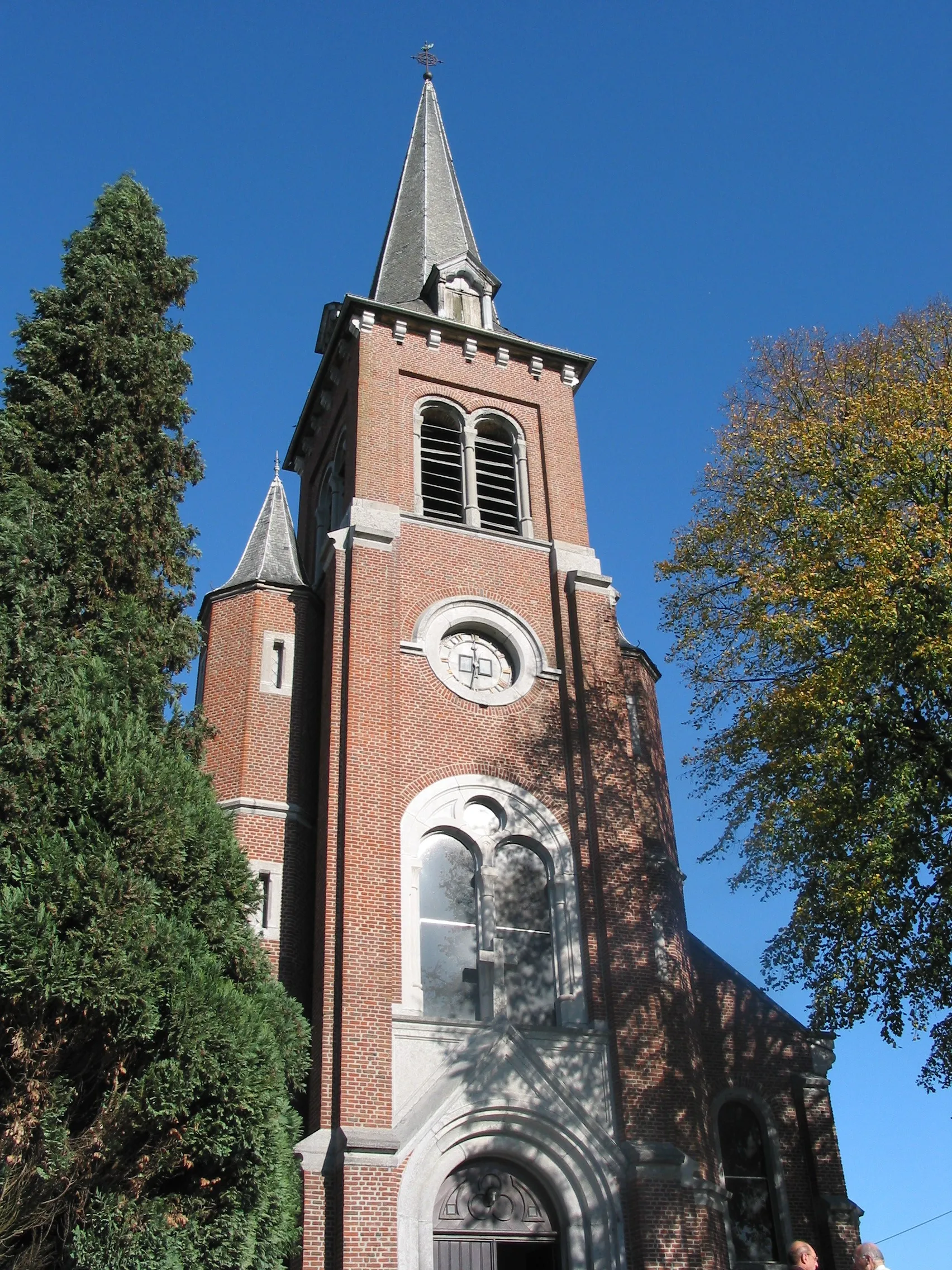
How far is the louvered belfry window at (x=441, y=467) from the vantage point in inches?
888

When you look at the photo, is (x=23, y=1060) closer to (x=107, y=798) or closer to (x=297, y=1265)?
(x=107, y=798)

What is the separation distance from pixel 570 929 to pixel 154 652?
24.1ft

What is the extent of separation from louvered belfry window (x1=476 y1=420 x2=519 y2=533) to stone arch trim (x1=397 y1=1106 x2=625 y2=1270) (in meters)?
10.5

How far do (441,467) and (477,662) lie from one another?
5.00m

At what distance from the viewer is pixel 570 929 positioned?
17406mm

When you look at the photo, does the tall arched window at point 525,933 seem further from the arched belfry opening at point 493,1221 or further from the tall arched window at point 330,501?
the tall arched window at point 330,501

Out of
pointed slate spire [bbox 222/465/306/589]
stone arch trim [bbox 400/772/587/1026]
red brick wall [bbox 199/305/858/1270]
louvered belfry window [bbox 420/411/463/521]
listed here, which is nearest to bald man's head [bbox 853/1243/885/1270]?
red brick wall [bbox 199/305/858/1270]

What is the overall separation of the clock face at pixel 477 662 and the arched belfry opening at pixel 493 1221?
7059 millimetres

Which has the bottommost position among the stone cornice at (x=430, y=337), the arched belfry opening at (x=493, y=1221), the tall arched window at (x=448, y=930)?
the arched belfry opening at (x=493, y=1221)

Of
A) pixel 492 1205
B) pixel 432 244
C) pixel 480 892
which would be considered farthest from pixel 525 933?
pixel 432 244

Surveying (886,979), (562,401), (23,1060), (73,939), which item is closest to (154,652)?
(73,939)

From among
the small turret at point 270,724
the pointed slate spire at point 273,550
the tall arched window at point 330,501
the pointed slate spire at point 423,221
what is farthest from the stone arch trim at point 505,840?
the pointed slate spire at point 423,221

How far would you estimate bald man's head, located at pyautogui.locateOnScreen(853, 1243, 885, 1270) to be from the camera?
7.60 m

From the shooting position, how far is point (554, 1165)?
50.5 ft
